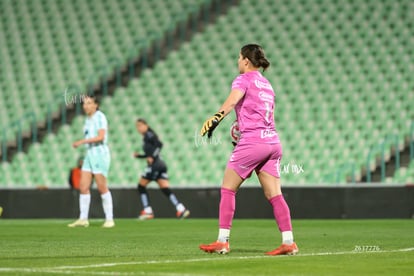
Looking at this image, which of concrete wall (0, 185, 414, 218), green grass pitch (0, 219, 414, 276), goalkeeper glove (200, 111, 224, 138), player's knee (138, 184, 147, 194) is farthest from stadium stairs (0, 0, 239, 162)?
goalkeeper glove (200, 111, 224, 138)

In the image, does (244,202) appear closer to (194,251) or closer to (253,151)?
(194,251)

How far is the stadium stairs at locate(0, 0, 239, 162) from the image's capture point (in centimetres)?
2600

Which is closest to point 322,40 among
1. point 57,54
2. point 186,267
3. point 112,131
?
point 112,131

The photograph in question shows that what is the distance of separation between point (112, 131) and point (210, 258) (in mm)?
16161

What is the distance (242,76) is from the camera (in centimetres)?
974

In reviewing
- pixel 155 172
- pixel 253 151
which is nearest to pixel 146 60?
pixel 155 172

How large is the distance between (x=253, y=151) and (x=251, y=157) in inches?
2.4

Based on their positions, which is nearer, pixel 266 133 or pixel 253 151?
pixel 253 151

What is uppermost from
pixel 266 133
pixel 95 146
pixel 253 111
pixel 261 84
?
pixel 261 84

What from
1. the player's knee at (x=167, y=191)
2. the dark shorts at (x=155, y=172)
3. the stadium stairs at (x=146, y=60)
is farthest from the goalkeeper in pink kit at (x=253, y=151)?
the stadium stairs at (x=146, y=60)

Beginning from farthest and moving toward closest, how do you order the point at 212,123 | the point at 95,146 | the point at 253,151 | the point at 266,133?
the point at 95,146 → the point at 266,133 → the point at 253,151 → the point at 212,123

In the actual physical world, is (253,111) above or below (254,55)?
below

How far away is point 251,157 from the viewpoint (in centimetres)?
965

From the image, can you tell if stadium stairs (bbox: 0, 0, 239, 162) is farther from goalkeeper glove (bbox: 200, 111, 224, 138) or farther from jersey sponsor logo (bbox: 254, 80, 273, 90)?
goalkeeper glove (bbox: 200, 111, 224, 138)
